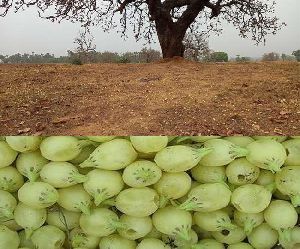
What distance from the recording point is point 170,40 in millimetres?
1292

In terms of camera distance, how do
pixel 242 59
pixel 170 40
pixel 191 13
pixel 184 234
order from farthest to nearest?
1. pixel 191 13
2. pixel 170 40
3. pixel 242 59
4. pixel 184 234

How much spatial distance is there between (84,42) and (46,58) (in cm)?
9

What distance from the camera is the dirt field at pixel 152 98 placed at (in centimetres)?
112

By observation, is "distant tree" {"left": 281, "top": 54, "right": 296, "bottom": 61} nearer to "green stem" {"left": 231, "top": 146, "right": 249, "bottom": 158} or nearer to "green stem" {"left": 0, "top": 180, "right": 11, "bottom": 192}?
"green stem" {"left": 231, "top": 146, "right": 249, "bottom": 158}

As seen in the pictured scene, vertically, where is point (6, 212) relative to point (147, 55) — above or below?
below

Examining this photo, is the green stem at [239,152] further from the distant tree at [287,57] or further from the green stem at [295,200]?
the distant tree at [287,57]

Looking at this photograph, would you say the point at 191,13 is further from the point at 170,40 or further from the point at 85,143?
the point at 85,143

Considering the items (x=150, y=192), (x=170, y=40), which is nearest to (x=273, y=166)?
(x=150, y=192)

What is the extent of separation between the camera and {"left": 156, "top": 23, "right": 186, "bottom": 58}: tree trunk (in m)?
1.27

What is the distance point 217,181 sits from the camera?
0.58m

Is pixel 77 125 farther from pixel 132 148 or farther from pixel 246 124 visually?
pixel 132 148

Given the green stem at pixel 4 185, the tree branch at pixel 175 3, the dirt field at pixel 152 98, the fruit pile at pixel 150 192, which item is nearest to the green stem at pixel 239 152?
the fruit pile at pixel 150 192

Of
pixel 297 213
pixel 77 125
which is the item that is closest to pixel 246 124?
pixel 77 125

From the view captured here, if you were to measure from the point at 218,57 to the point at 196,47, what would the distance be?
0.12 metres
